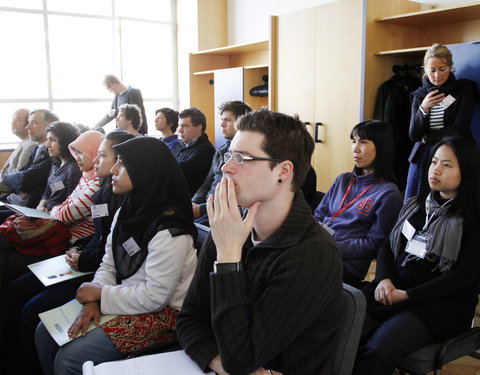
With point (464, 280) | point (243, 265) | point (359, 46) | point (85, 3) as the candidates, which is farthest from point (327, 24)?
point (85, 3)

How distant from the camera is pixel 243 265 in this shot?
4.12ft

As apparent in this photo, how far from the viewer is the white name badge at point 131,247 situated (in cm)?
175

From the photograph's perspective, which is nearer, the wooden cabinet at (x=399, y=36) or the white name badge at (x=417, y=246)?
the white name badge at (x=417, y=246)

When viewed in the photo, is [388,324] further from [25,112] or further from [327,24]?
[25,112]

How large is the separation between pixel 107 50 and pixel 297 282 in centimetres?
703

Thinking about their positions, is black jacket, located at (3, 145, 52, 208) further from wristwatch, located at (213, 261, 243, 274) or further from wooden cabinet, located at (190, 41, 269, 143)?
wooden cabinet, located at (190, 41, 269, 143)

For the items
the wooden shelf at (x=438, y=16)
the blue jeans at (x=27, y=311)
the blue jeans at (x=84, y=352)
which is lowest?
the blue jeans at (x=27, y=311)

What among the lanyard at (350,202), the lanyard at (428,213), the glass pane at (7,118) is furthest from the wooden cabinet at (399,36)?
the glass pane at (7,118)

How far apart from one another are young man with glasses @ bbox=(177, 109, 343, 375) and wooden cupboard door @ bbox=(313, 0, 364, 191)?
320 cm

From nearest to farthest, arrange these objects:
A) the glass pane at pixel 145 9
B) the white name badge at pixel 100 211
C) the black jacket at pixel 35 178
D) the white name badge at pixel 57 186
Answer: the white name badge at pixel 100 211, the white name badge at pixel 57 186, the black jacket at pixel 35 178, the glass pane at pixel 145 9

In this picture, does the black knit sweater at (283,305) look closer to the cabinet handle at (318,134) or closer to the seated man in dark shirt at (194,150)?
the seated man in dark shirt at (194,150)

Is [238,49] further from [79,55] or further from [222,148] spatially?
[222,148]

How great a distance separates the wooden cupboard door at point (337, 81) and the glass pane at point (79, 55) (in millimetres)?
4015

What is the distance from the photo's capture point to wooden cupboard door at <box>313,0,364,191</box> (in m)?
4.20
